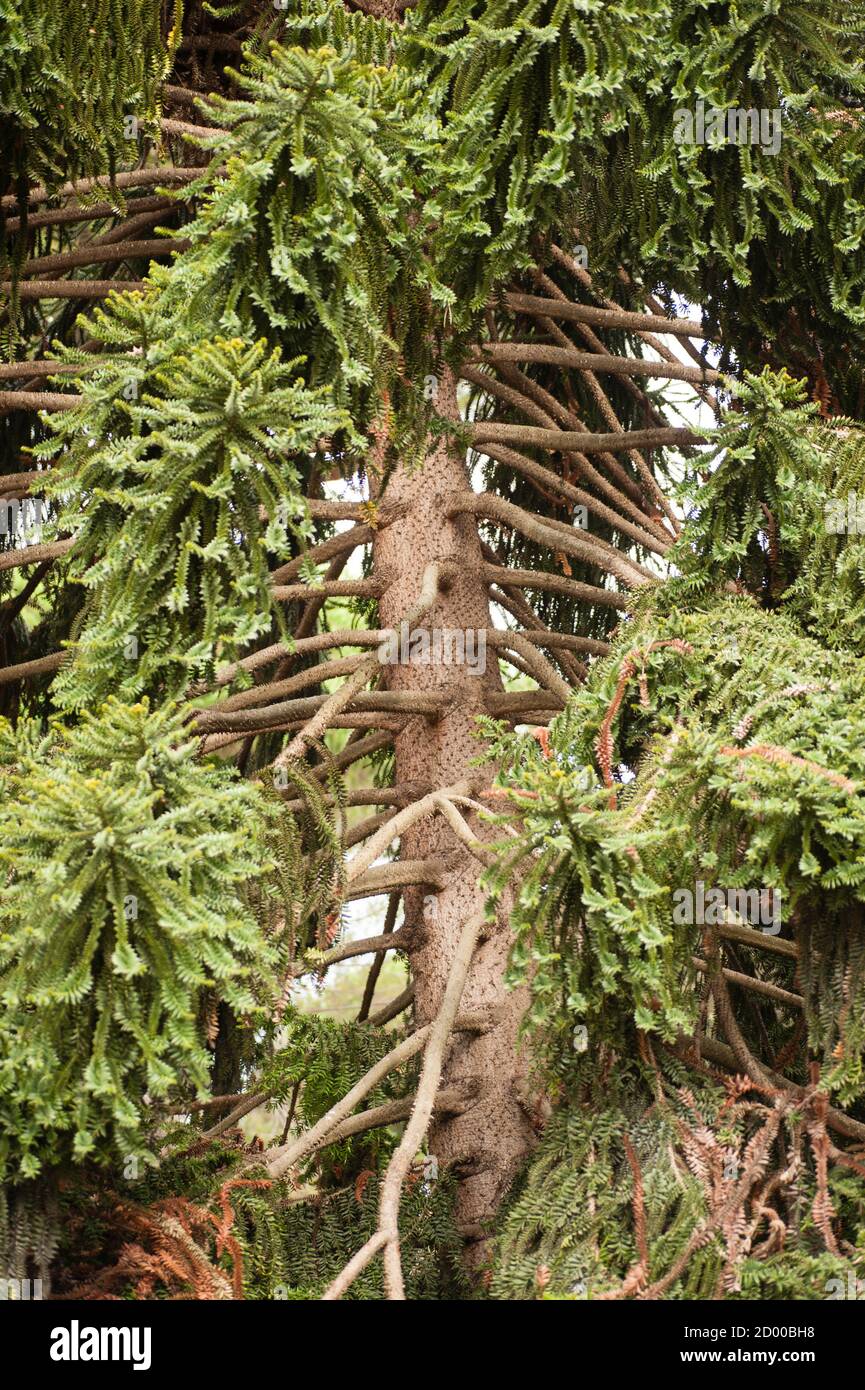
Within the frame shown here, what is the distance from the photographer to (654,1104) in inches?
184

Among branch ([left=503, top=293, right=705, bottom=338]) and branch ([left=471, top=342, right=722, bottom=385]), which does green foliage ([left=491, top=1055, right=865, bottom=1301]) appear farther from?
branch ([left=503, top=293, right=705, bottom=338])

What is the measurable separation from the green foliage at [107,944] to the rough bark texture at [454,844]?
6.51 ft

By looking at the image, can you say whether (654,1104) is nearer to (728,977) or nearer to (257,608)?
(728,977)

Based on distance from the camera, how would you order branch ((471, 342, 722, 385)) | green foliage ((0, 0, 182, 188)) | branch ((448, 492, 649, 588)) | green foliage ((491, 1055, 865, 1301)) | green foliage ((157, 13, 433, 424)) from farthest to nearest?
branch ((471, 342, 722, 385)) < branch ((448, 492, 649, 588)) < green foliage ((0, 0, 182, 188)) < green foliage ((157, 13, 433, 424)) < green foliage ((491, 1055, 865, 1301))

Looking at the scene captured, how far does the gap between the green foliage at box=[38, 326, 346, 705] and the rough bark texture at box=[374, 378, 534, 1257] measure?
1.58 m

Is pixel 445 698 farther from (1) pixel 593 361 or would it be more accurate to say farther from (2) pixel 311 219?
(2) pixel 311 219

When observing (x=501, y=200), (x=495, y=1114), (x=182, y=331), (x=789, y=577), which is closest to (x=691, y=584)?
(x=789, y=577)

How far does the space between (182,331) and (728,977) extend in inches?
119

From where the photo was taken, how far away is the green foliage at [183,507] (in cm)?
429

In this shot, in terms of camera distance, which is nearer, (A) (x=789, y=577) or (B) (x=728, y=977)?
(A) (x=789, y=577)

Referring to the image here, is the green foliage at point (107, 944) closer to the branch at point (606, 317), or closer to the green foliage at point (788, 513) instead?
the green foliage at point (788, 513)

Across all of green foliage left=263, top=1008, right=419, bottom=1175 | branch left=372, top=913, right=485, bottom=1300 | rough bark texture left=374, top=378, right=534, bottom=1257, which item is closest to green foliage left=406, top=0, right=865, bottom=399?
rough bark texture left=374, top=378, right=534, bottom=1257

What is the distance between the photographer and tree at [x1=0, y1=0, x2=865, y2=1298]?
13.5ft

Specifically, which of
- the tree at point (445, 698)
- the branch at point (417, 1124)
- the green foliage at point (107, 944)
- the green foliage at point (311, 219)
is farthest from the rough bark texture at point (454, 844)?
the green foliage at point (107, 944)
